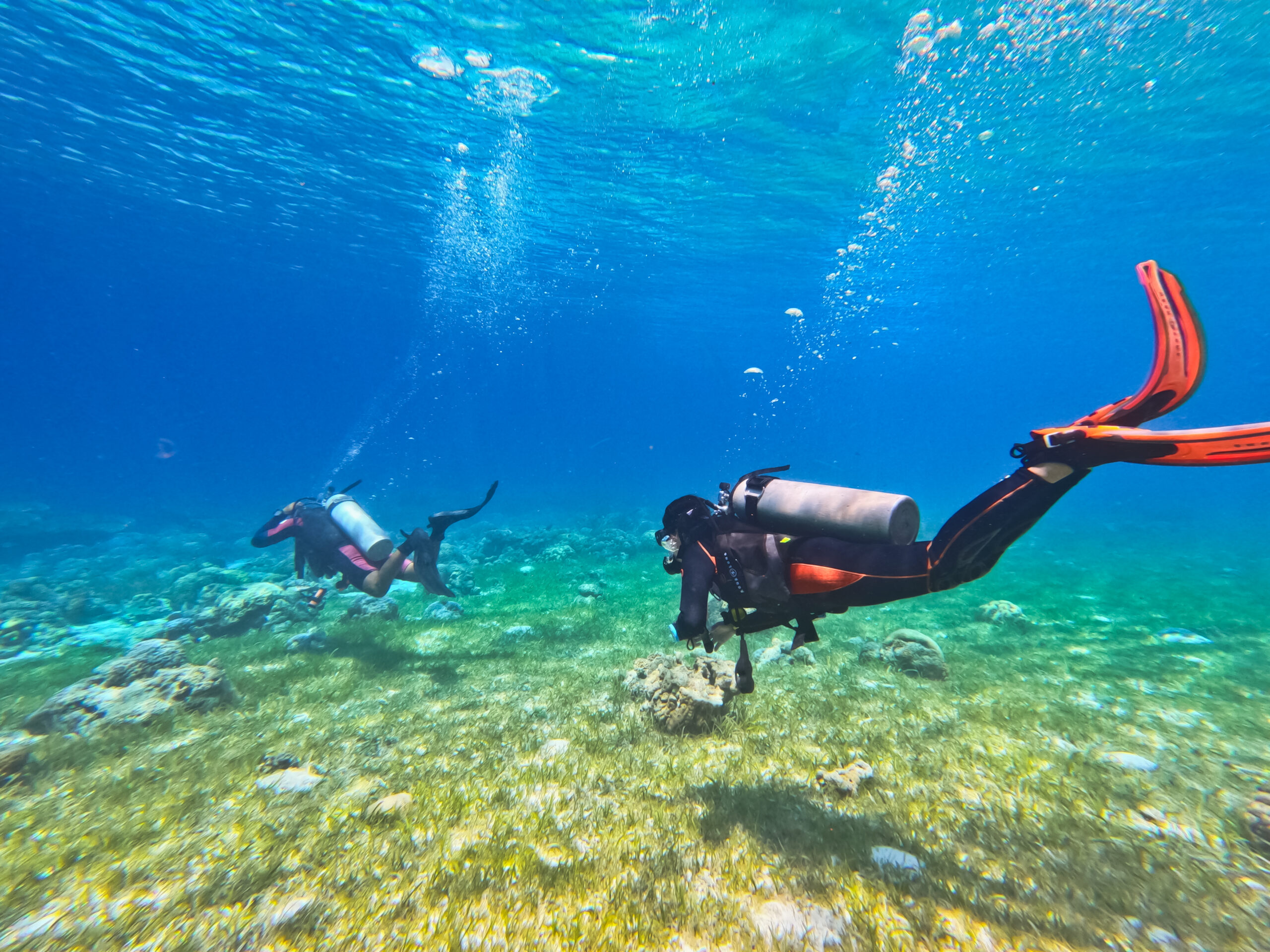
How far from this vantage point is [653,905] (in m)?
3.12

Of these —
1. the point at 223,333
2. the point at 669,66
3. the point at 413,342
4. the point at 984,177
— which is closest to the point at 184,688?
the point at 669,66

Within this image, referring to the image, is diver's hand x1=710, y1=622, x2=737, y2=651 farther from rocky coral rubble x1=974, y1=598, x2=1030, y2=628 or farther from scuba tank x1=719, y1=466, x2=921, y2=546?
rocky coral rubble x1=974, y1=598, x2=1030, y2=628

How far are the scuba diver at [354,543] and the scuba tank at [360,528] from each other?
0.01m

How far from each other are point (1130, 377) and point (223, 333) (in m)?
221

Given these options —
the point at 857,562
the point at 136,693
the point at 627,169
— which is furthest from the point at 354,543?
the point at 627,169

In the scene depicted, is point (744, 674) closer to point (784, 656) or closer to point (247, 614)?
point (784, 656)

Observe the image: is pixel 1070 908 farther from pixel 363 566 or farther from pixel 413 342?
pixel 413 342

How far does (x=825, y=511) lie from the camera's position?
4152mm

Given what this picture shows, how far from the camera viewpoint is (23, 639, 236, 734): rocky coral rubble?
638 cm

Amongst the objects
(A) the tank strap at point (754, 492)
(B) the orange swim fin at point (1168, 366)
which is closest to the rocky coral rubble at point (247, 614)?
(A) the tank strap at point (754, 492)

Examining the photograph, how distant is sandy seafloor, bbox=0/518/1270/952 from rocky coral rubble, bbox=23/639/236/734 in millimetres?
253

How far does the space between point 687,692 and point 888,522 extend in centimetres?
334

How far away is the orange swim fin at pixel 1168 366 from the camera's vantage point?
10.6ft

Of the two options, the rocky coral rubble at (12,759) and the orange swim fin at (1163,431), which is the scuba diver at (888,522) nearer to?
the orange swim fin at (1163,431)
